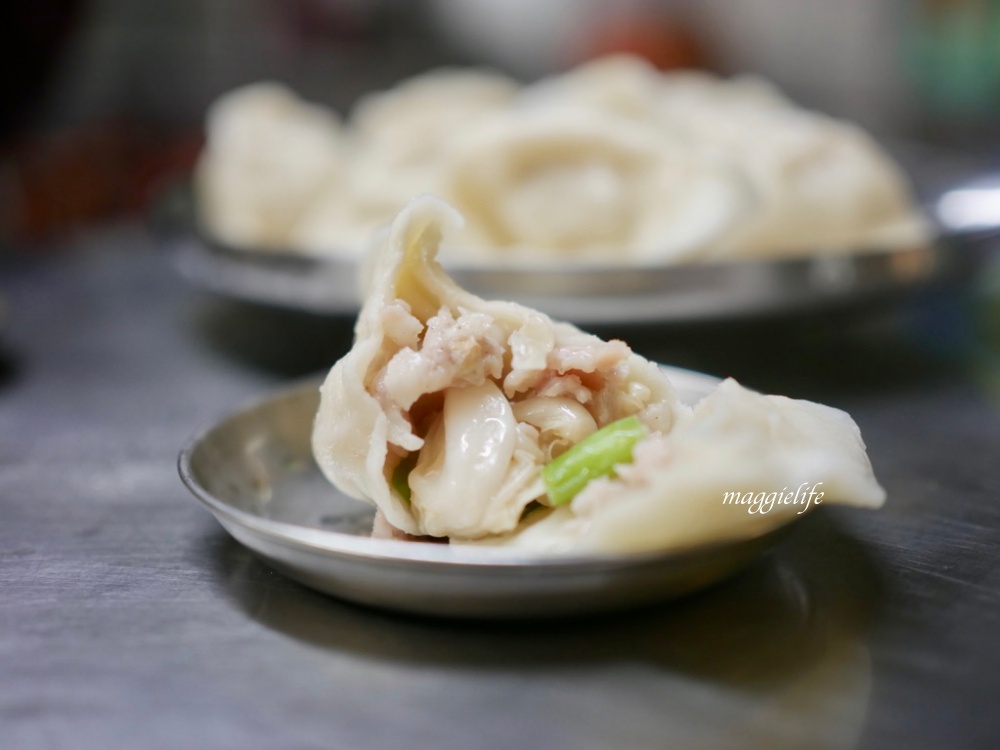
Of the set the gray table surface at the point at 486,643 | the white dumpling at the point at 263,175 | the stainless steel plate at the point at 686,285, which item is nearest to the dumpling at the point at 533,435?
the gray table surface at the point at 486,643

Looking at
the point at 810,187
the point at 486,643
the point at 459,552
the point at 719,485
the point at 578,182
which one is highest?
the point at 810,187

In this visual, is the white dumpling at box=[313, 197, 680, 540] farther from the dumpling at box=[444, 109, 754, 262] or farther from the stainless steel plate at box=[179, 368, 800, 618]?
the dumpling at box=[444, 109, 754, 262]

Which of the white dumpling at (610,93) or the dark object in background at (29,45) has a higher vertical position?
the white dumpling at (610,93)

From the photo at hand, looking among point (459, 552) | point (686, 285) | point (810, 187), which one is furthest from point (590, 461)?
point (810, 187)

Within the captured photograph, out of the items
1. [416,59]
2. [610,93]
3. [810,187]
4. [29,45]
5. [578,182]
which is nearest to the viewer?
[578,182]

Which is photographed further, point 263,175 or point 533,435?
point 263,175

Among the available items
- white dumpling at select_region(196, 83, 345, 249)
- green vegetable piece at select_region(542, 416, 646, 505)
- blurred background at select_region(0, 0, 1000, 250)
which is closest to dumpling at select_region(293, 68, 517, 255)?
white dumpling at select_region(196, 83, 345, 249)

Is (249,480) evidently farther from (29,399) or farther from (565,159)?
(565,159)

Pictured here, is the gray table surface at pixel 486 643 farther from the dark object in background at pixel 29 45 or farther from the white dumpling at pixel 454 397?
the dark object in background at pixel 29 45

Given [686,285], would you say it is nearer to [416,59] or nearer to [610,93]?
[610,93]
